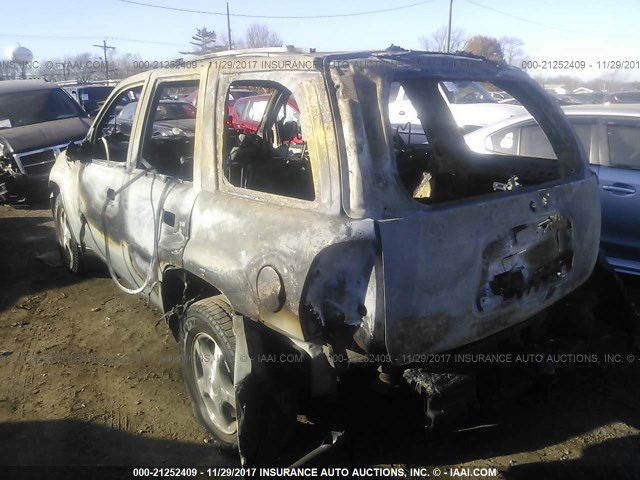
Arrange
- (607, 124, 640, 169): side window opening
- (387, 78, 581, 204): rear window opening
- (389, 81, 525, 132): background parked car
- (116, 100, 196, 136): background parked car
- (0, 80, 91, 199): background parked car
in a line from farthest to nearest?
(389, 81, 525, 132): background parked car, (0, 80, 91, 199): background parked car, (116, 100, 196, 136): background parked car, (607, 124, 640, 169): side window opening, (387, 78, 581, 204): rear window opening

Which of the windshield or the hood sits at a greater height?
the windshield

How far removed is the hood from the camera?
7770 millimetres

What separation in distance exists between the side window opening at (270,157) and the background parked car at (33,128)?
4.94 metres

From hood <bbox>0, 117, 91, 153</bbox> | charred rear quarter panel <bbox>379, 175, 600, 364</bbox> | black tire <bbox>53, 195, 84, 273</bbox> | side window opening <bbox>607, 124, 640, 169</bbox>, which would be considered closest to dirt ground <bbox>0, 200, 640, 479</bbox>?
charred rear quarter panel <bbox>379, 175, 600, 364</bbox>

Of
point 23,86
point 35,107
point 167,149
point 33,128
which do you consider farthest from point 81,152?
point 23,86

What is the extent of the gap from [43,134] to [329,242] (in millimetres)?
7554

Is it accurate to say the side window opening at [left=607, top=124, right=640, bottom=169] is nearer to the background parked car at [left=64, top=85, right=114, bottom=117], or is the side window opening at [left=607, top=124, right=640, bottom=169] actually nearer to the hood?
the hood

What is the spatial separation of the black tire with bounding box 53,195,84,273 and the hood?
332 centimetres

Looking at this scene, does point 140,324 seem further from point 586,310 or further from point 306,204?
point 586,310

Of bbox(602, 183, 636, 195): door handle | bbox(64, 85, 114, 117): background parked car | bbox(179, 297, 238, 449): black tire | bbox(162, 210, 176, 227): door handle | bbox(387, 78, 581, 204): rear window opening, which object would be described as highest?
→ bbox(64, 85, 114, 117): background parked car

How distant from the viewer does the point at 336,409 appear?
2459 millimetres

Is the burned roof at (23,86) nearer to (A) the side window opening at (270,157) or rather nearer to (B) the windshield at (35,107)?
(B) the windshield at (35,107)

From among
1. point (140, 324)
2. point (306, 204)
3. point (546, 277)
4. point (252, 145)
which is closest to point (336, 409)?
point (306, 204)

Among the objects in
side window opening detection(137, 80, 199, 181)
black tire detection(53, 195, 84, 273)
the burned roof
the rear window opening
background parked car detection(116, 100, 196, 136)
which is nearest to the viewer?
the rear window opening
